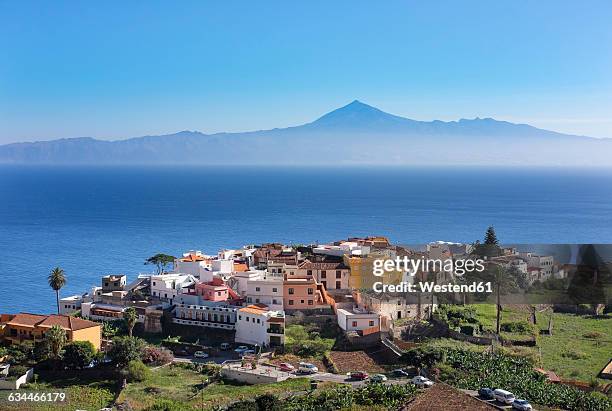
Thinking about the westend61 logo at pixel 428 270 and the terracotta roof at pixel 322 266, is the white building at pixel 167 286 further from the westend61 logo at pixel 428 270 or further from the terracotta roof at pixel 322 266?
the westend61 logo at pixel 428 270

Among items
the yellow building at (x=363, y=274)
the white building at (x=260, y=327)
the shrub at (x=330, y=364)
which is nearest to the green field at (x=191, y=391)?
the shrub at (x=330, y=364)

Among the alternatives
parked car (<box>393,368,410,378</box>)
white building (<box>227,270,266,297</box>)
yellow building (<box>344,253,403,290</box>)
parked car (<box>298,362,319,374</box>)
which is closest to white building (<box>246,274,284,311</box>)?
white building (<box>227,270,266,297</box>)

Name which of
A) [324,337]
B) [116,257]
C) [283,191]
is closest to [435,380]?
[324,337]

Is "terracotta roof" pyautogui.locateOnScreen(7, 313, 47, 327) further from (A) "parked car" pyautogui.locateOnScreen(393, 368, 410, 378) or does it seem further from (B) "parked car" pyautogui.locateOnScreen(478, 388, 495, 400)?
(B) "parked car" pyautogui.locateOnScreen(478, 388, 495, 400)

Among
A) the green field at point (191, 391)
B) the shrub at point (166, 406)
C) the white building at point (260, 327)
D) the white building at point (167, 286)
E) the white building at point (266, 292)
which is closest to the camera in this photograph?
the shrub at point (166, 406)

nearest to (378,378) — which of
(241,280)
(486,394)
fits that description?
(486,394)

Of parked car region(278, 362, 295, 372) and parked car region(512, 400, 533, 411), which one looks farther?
parked car region(278, 362, 295, 372)
